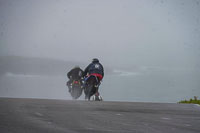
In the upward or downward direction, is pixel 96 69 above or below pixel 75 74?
below

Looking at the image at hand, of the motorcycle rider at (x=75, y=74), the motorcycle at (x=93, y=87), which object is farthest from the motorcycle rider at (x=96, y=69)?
the motorcycle rider at (x=75, y=74)

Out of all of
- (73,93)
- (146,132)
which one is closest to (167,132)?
(146,132)

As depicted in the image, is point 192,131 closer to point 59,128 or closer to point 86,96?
point 59,128

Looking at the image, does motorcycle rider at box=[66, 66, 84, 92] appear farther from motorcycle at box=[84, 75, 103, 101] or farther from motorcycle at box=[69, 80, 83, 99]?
motorcycle at box=[84, 75, 103, 101]

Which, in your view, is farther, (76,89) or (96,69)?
(76,89)

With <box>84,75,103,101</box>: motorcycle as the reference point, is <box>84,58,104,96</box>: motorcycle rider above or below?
above

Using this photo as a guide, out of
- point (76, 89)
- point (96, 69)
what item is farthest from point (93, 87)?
point (76, 89)

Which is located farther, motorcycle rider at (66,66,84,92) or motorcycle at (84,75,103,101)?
motorcycle rider at (66,66,84,92)

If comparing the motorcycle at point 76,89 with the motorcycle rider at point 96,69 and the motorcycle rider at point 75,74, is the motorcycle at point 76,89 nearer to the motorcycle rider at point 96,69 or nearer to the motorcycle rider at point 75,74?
the motorcycle rider at point 75,74

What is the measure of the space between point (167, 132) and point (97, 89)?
10.9 m

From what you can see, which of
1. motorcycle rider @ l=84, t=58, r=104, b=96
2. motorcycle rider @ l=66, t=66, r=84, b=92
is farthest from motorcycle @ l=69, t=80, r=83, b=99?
motorcycle rider @ l=84, t=58, r=104, b=96

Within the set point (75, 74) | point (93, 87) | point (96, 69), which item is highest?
point (75, 74)

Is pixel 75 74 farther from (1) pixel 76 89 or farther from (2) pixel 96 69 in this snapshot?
(2) pixel 96 69

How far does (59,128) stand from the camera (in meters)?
5.63
